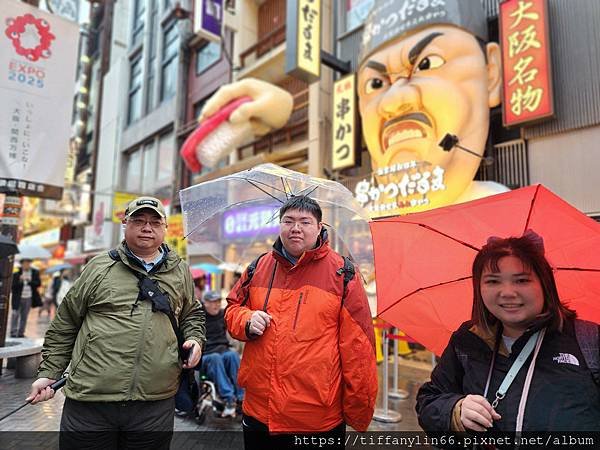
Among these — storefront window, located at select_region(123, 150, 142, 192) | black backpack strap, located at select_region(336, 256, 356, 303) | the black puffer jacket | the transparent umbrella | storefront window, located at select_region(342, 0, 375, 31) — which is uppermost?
storefront window, located at select_region(342, 0, 375, 31)

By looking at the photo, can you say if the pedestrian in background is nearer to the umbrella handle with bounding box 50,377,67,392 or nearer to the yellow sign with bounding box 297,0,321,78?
the yellow sign with bounding box 297,0,321,78

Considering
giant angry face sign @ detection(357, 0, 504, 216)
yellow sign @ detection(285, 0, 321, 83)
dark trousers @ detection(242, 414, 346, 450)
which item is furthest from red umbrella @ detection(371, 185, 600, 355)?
yellow sign @ detection(285, 0, 321, 83)

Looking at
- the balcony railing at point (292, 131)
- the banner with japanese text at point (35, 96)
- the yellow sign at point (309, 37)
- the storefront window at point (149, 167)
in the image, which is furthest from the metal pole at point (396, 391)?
the storefront window at point (149, 167)

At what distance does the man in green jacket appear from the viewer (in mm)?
2199

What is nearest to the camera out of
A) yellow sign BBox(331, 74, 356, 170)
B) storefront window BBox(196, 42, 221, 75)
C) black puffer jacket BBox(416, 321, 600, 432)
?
black puffer jacket BBox(416, 321, 600, 432)

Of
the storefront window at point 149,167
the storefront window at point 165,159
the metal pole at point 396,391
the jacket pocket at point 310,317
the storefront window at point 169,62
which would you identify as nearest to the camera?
the jacket pocket at point 310,317

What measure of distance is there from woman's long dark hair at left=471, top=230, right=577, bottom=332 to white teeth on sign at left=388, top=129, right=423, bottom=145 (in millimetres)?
6944

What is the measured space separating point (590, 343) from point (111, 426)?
7.57 ft

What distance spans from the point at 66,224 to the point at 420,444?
29.6 metres

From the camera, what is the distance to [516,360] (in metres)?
1.66

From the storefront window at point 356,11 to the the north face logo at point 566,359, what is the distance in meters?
11.5

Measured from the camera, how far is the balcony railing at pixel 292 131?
13.1 metres

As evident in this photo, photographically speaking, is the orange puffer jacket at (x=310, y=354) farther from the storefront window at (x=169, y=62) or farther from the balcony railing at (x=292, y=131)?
the storefront window at (x=169, y=62)

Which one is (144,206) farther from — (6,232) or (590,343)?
(6,232)
